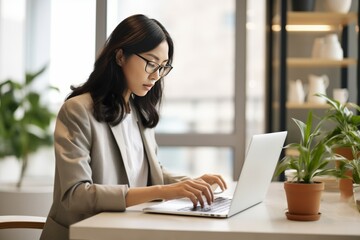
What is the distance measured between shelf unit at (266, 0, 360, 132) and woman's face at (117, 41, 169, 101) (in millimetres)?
2258

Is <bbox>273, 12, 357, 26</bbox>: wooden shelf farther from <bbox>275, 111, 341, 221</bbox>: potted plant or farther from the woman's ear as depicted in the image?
<bbox>275, 111, 341, 221</bbox>: potted plant

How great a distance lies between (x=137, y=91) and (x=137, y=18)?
243 mm

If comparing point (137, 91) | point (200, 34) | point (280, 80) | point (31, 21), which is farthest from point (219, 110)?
point (137, 91)

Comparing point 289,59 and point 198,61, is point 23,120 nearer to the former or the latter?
point 198,61

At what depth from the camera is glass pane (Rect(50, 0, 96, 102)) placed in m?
4.21

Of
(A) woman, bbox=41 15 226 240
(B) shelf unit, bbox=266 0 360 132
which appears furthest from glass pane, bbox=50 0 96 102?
(A) woman, bbox=41 15 226 240

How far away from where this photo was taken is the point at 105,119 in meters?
1.98

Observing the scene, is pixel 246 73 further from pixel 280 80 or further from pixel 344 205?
pixel 344 205

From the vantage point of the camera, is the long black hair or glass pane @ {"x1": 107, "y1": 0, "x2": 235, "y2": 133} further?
glass pane @ {"x1": 107, "y1": 0, "x2": 235, "y2": 133}

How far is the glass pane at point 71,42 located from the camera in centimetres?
421

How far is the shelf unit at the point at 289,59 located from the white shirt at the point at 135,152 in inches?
84.6

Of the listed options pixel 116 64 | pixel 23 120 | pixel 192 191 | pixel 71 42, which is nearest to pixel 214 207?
pixel 192 191

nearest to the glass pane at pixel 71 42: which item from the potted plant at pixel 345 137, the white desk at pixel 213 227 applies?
the potted plant at pixel 345 137

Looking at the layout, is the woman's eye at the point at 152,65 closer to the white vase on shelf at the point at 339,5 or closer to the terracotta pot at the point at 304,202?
the terracotta pot at the point at 304,202
